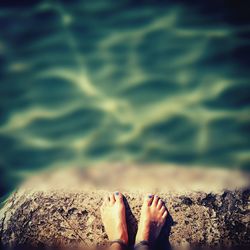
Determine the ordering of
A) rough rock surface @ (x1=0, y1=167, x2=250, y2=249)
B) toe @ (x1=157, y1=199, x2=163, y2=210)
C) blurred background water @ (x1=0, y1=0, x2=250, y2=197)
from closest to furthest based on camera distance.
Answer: rough rock surface @ (x1=0, y1=167, x2=250, y2=249), toe @ (x1=157, y1=199, x2=163, y2=210), blurred background water @ (x1=0, y1=0, x2=250, y2=197)

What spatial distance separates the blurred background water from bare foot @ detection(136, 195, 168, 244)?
353 millimetres

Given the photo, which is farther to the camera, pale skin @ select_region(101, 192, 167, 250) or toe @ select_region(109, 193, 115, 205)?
toe @ select_region(109, 193, 115, 205)

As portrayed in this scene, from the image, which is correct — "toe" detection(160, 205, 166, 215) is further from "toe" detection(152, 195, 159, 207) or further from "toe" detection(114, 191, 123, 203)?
"toe" detection(114, 191, 123, 203)

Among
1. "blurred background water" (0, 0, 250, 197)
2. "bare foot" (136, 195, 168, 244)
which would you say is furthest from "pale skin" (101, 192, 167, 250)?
"blurred background water" (0, 0, 250, 197)

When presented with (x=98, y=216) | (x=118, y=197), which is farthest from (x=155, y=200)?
(x=98, y=216)

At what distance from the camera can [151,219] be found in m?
2.05

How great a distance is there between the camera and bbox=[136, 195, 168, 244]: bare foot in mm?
2010

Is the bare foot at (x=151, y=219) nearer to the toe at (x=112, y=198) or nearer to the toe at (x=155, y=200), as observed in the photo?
the toe at (x=155, y=200)

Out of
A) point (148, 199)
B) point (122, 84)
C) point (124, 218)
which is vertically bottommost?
point (124, 218)

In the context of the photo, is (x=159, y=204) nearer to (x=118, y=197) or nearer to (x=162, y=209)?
(x=162, y=209)

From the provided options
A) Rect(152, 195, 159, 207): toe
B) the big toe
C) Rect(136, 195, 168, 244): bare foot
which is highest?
the big toe

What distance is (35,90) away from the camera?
2680 millimetres

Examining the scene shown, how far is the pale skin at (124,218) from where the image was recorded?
200cm

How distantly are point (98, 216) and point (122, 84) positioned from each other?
3.77 ft
